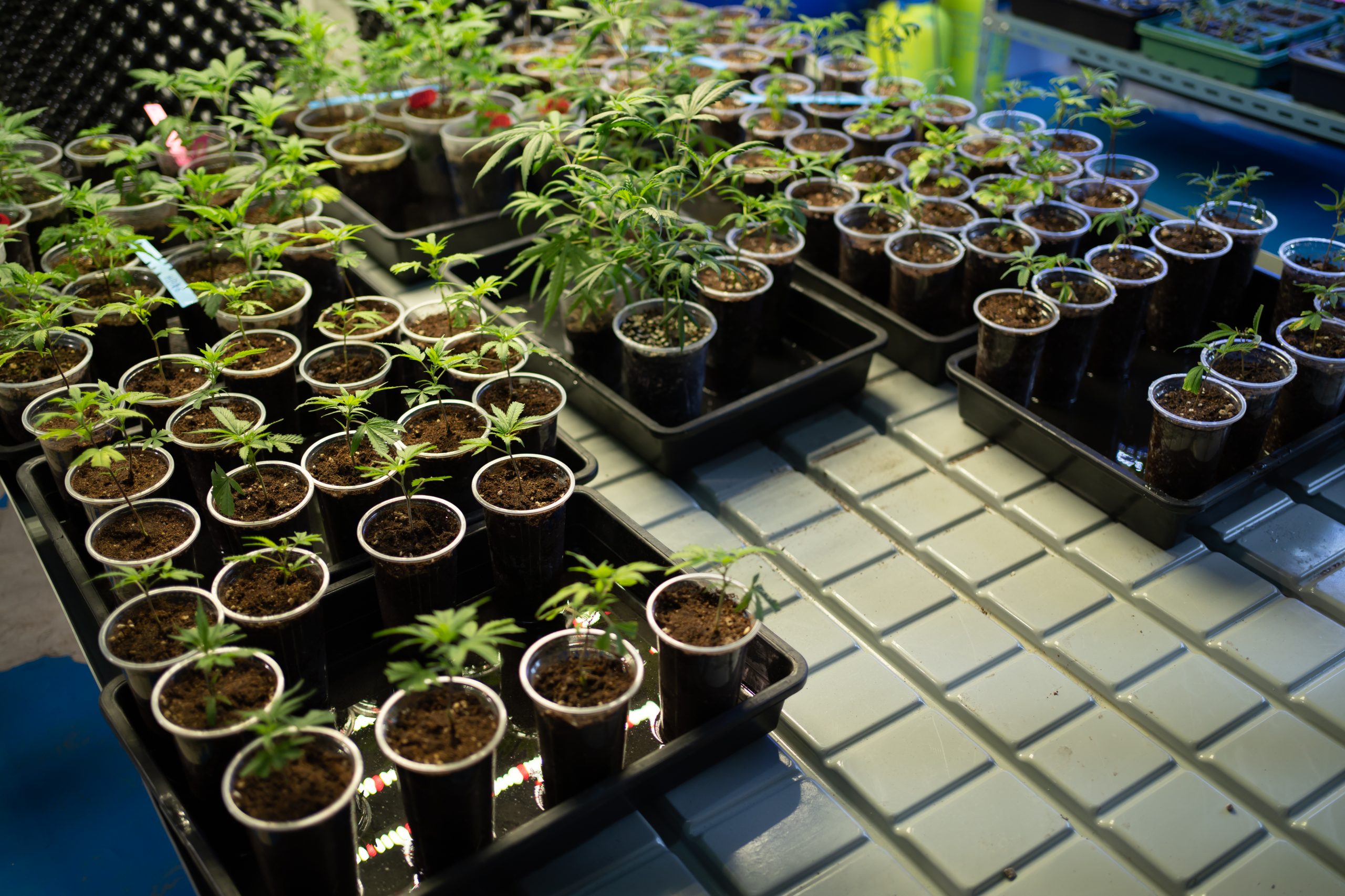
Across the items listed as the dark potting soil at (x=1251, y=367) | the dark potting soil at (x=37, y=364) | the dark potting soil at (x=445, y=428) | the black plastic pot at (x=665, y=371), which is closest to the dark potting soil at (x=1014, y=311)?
the dark potting soil at (x=1251, y=367)

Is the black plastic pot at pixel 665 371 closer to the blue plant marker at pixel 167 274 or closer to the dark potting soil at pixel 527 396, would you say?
the dark potting soil at pixel 527 396

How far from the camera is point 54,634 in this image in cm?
264

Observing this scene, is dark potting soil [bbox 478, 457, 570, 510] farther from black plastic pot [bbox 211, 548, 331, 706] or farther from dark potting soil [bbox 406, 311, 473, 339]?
dark potting soil [bbox 406, 311, 473, 339]

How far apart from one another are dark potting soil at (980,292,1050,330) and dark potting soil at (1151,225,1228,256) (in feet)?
1.40

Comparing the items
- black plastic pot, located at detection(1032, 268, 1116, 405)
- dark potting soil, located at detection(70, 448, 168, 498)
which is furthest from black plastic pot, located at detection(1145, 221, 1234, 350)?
dark potting soil, located at detection(70, 448, 168, 498)

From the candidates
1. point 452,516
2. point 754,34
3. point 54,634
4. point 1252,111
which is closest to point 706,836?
point 452,516

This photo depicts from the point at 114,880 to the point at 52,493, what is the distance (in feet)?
2.62

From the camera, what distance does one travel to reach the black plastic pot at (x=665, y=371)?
232cm

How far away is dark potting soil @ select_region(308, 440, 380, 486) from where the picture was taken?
198 cm

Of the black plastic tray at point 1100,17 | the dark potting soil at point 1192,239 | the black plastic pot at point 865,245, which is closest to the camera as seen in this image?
the dark potting soil at point 1192,239

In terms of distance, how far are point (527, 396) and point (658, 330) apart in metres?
0.37

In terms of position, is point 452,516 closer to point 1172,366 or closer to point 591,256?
point 591,256

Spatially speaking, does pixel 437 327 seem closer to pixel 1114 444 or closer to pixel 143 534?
pixel 143 534

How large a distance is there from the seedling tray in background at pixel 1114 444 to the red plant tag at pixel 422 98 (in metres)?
1.89
